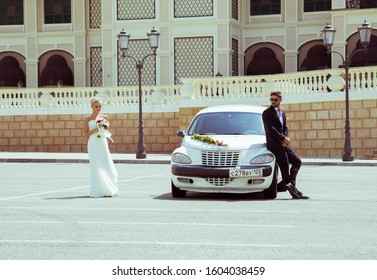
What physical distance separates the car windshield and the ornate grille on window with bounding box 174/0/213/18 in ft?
94.9

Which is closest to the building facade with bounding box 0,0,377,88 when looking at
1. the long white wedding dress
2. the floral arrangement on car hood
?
the floral arrangement on car hood

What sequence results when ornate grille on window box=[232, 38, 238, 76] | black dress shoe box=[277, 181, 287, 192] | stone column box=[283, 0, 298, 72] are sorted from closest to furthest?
black dress shoe box=[277, 181, 287, 192], ornate grille on window box=[232, 38, 238, 76], stone column box=[283, 0, 298, 72]

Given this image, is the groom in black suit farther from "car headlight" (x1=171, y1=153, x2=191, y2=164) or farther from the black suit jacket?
"car headlight" (x1=171, y1=153, x2=191, y2=164)

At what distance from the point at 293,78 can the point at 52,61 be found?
2055cm

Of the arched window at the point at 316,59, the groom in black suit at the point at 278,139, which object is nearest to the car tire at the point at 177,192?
the groom in black suit at the point at 278,139

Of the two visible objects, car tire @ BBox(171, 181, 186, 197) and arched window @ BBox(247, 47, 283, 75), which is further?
arched window @ BBox(247, 47, 283, 75)

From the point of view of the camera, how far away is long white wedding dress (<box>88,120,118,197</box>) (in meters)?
16.3

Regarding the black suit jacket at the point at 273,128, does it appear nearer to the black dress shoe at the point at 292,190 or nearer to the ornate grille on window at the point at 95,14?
the black dress shoe at the point at 292,190

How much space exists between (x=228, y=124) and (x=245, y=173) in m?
1.84

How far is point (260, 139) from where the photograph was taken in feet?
53.9

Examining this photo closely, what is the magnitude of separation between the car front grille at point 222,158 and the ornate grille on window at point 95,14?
118ft

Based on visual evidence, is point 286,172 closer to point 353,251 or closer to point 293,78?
point 353,251

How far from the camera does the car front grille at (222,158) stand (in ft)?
51.8
